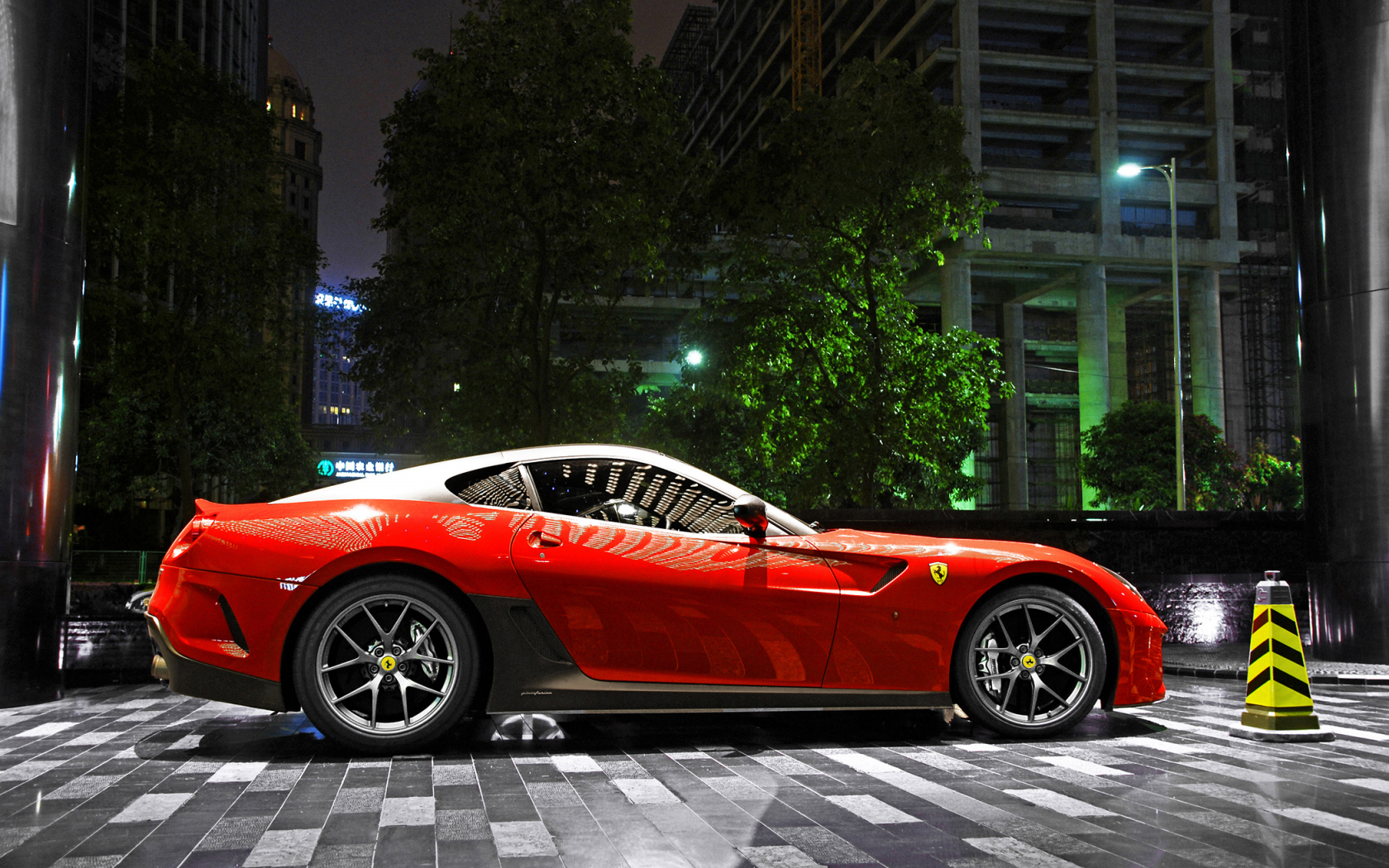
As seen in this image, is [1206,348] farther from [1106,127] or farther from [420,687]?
[420,687]

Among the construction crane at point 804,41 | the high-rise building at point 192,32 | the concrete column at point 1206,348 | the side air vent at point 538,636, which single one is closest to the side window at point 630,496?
the side air vent at point 538,636

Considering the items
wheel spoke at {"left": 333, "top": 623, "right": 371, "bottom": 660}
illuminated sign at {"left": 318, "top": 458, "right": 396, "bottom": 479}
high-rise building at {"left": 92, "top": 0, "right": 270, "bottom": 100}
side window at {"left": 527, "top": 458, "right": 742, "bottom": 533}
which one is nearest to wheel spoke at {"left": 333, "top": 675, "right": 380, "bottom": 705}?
wheel spoke at {"left": 333, "top": 623, "right": 371, "bottom": 660}

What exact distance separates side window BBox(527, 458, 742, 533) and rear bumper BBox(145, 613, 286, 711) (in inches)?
56.1

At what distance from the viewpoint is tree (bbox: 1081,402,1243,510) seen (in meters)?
48.0

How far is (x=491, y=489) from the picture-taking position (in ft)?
16.4

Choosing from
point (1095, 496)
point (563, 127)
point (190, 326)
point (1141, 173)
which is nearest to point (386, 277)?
point (563, 127)

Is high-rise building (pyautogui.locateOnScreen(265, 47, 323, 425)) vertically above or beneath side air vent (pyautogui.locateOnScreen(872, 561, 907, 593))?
above

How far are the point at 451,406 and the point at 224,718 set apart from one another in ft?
45.3

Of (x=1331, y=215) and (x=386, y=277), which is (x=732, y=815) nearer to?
(x=1331, y=215)

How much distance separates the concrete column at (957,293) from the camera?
188 ft

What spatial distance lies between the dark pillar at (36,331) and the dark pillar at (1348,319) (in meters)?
9.69

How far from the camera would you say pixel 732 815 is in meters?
3.58

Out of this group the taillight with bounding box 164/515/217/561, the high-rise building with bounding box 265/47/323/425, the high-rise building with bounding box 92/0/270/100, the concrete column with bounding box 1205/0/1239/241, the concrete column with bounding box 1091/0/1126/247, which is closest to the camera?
the taillight with bounding box 164/515/217/561

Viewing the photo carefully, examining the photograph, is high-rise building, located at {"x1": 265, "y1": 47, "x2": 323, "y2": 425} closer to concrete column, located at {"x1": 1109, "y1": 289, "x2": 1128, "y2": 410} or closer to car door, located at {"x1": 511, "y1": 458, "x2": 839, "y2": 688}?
concrete column, located at {"x1": 1109, "y1": 289, "x2": 1128, "y2": 410}
